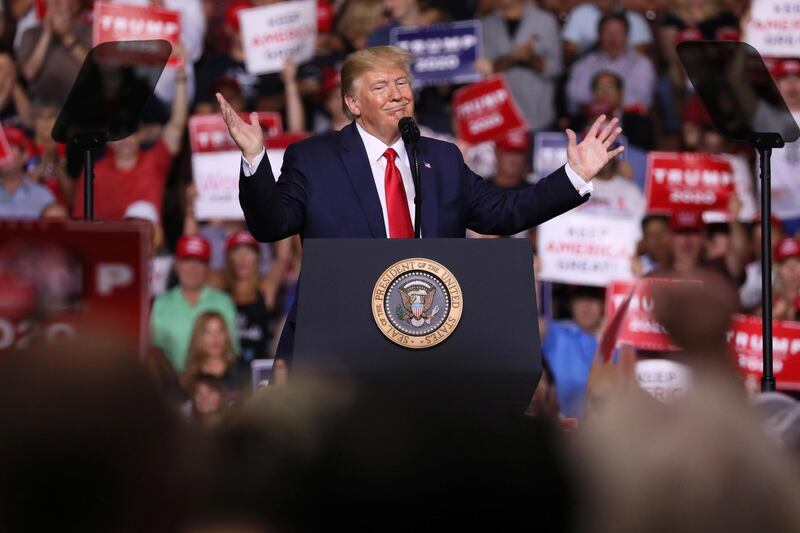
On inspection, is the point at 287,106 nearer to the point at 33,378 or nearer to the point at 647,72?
the point at 647,72

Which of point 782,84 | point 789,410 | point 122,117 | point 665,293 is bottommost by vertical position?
point 789,410

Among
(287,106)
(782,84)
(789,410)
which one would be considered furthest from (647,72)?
(789,410)

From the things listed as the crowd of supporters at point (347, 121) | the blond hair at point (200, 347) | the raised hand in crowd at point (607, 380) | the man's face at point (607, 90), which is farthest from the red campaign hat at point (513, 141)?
the raised hand in crowd at point (607, 380)

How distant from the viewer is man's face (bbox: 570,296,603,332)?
7211 millimetres

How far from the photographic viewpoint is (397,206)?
353 cm

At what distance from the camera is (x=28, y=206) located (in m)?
7.48

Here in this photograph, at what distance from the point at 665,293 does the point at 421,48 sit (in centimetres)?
640

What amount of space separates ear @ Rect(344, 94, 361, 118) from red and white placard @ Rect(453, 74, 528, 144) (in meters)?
4.38

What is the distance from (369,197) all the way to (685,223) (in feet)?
13.8

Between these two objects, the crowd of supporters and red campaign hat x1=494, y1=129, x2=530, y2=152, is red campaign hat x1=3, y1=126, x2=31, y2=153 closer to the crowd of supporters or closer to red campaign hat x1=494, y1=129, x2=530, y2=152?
the crowd of supporters

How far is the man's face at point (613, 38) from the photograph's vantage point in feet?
28.4

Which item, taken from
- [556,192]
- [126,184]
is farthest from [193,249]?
[556,192]

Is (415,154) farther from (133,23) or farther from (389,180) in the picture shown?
(133,23)

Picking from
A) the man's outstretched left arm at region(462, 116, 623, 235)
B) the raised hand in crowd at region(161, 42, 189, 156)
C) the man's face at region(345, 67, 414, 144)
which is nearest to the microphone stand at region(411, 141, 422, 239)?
the man's face at region(345, 67, 414, 144)
